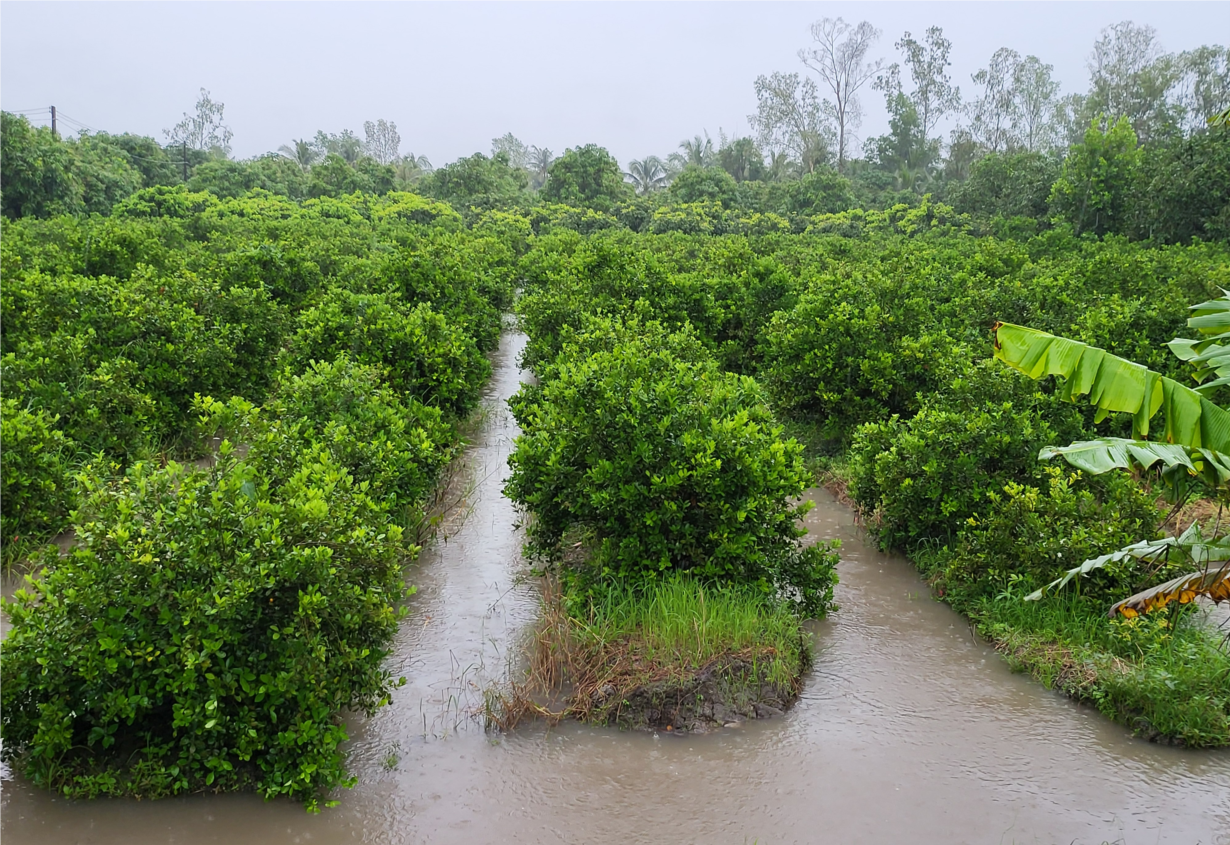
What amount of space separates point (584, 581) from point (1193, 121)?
4894 centimetres

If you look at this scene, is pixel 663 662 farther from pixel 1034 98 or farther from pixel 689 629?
pixel 1034 98

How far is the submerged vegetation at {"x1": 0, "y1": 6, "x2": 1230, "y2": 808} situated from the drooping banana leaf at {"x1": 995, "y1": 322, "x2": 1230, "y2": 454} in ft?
0.05

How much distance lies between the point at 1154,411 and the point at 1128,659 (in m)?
1.98

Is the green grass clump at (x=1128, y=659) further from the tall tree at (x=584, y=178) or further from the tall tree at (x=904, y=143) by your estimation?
the tall tree at (x=904, y=143)

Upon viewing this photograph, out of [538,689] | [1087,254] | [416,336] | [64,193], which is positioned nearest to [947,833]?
[538,689]

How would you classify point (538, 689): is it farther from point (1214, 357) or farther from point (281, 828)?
point (1214, 357)

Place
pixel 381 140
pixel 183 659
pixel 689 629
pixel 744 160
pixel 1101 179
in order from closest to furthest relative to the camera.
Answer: pixel 183 659, pixel 689 629, pixel 1101 179, pixel 744 160, pixel 381 140

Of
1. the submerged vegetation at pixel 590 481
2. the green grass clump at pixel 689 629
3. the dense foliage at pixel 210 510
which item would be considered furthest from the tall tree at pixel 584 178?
the green grass clump at pixel 689 629

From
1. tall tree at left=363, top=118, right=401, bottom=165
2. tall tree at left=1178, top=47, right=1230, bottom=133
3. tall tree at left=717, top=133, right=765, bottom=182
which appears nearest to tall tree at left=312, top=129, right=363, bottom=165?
tall tree at left=363, top=118, right=401, bottom=165

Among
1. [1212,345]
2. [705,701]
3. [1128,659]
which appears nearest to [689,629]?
[705,701]

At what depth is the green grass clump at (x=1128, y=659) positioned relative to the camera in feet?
16.0

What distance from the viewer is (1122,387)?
427 cm

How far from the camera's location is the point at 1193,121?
43156 millimetres

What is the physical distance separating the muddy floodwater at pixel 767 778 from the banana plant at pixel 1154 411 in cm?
95
